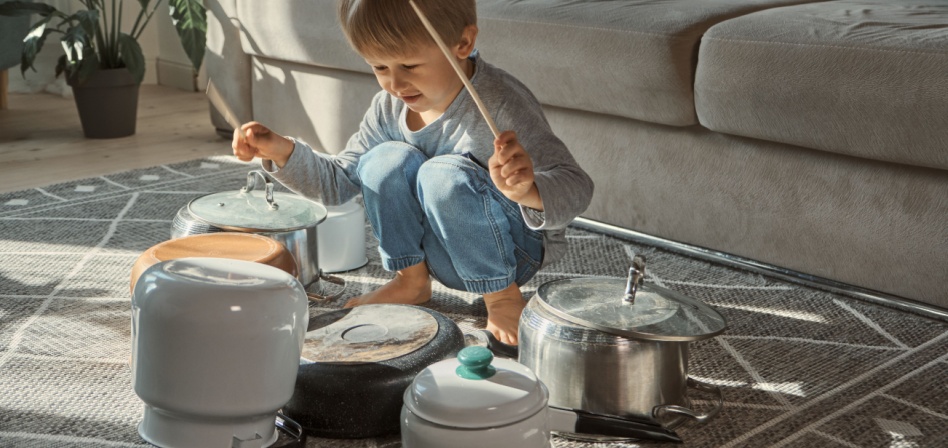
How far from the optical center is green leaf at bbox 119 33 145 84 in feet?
8.37

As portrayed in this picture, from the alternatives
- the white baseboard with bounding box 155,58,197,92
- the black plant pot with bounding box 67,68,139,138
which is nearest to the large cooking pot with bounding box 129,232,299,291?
the black plant pot with bounding box 67,68,139,138

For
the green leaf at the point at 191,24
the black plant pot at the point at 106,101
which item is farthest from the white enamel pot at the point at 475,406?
the black plant pot at the point at 106,101

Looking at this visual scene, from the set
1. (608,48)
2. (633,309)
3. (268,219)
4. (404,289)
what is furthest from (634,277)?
(608,48)

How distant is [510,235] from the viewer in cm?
139

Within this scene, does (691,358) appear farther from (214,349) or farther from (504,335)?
(214,349)

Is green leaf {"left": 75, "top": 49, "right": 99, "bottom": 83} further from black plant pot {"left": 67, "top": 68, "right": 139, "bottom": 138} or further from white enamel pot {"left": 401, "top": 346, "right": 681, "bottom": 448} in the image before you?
white enamel pot {"left": 401, "top": 346, "right": 681, "bottom": 448}

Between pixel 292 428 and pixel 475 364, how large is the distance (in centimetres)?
23

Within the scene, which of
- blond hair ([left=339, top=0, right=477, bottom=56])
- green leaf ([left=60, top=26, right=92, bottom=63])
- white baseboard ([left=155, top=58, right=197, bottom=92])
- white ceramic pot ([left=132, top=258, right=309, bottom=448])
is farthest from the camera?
white baseboard ([left=155, top=58, right=197, bottom=92])

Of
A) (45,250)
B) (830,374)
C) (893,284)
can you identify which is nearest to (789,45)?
(893,284)

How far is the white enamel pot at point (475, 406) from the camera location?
92cm

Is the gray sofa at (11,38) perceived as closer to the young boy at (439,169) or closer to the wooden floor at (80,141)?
the wooden floor at (80,141)

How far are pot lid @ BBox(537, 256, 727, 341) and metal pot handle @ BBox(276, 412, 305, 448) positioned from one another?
0.30 metres

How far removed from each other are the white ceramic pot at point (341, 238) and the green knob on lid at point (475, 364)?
668 mm

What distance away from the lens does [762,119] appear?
5.08 feet
